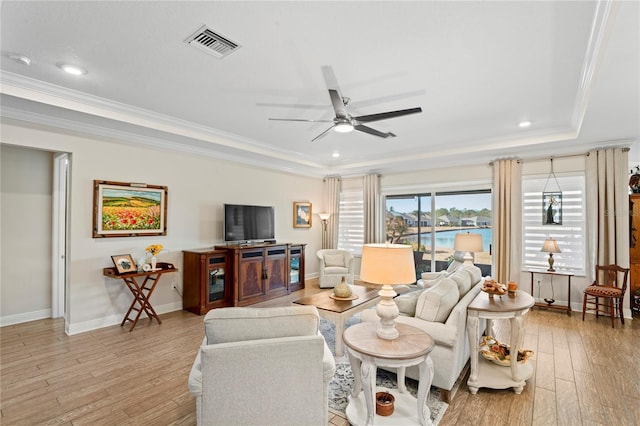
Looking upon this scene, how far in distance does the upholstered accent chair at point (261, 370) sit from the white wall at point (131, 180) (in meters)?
3.17

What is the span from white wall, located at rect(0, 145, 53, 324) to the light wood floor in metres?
0.35

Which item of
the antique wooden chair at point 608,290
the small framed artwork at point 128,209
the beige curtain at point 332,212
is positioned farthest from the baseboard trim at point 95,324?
the antique wooden chair at point 608,290

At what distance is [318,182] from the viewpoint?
776 cm

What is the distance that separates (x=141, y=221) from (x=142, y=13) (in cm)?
307

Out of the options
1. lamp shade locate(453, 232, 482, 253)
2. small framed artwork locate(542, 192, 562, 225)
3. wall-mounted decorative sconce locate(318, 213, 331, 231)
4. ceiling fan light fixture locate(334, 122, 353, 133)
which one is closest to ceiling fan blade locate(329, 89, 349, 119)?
ceiling fan light fixture locate(334, 122, 353, 133)

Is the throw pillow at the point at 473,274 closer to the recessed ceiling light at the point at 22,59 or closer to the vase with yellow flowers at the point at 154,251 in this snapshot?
the vase with yellow flowers at the point at 154,251

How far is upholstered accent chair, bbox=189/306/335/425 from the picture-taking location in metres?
1.66

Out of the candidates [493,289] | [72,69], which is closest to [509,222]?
[493,289]

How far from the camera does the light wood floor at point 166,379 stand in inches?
90.0

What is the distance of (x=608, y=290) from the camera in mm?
4297

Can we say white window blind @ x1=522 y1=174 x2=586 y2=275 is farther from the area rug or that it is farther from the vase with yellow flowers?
the vase with yellow flowers

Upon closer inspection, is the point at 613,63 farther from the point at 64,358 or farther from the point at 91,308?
the point at 91,308

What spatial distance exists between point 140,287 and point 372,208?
15.6 feet

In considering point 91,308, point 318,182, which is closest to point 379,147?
point 318,182
